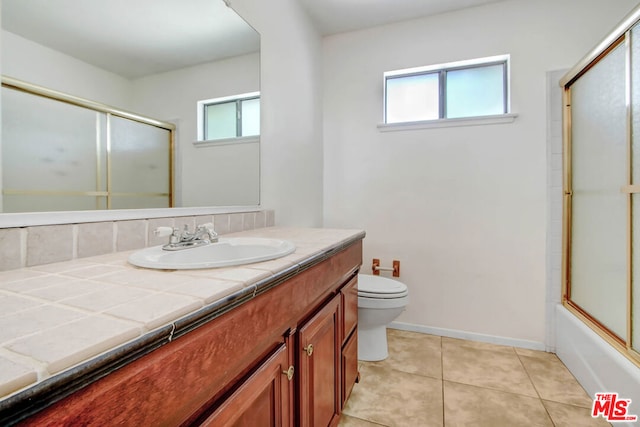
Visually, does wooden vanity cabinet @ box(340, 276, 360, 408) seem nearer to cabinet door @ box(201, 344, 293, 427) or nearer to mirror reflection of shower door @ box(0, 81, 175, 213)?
cabinet door @ box(201, 344, 293, 427)

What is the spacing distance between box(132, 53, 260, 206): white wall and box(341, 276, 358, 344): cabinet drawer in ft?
2.31

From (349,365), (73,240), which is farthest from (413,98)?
(73,240)

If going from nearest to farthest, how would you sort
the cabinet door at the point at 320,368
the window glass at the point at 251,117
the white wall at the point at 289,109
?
the cabinet door at the point at 320,368
the window glass at the point at 251,117
the white wall at the point at 289,109

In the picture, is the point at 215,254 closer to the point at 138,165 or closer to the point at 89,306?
the point at 138,165

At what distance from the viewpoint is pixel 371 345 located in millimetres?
1900

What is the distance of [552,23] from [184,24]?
2278 mm

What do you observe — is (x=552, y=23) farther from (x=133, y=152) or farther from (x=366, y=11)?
(x=133, y=152)

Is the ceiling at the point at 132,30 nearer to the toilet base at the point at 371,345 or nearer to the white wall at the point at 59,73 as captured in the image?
the white wall at the point at 59,73

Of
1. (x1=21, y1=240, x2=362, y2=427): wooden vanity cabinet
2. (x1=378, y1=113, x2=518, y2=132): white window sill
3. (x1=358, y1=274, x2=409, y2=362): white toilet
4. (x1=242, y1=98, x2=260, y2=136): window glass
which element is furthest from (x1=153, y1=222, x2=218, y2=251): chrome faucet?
(x1=378, y1=113, x2=518, y2=132): white window sill

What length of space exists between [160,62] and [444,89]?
1.99 m

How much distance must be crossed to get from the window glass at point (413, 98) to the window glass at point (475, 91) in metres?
0.11

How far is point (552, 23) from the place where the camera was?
6.53 ft

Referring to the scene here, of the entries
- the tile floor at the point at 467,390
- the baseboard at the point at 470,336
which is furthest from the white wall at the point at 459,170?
the tile floor at the point at 467,390

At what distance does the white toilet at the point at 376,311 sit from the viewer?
1.75m
